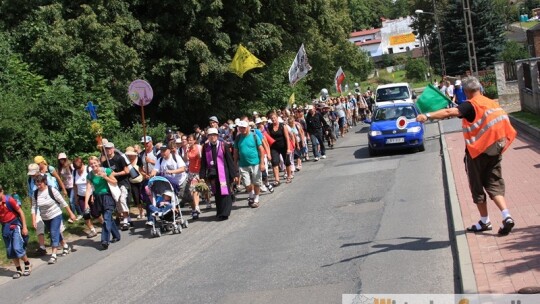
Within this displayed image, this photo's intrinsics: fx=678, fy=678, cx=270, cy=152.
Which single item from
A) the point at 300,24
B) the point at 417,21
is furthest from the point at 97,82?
the point at 417,21

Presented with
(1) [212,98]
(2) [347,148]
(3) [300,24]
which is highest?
(3) [300,24]

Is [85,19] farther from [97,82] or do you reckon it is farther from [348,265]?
[348,265]

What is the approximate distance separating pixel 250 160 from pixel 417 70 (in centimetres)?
8204

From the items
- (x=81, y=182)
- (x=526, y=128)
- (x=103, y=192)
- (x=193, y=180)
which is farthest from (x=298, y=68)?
(x=103, y=192)

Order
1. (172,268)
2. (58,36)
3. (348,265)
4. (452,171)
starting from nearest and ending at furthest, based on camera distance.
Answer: (348,265), (172,268), (452,171), (58,36)

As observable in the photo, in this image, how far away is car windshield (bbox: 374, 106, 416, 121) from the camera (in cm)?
2214

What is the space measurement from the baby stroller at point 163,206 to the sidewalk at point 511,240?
522 cm

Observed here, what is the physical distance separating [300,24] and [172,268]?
24.8 metres

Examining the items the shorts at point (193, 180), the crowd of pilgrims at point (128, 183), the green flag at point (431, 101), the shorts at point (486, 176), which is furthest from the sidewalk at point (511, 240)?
the shorts at point (193, 180)

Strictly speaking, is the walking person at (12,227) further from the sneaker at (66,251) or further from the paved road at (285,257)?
the sneaker at (66,251)

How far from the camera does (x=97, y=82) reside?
922 inches

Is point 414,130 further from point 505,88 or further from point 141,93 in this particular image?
point 505,88

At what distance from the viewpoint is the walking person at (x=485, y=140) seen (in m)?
8.24

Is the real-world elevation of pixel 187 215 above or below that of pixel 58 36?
below
